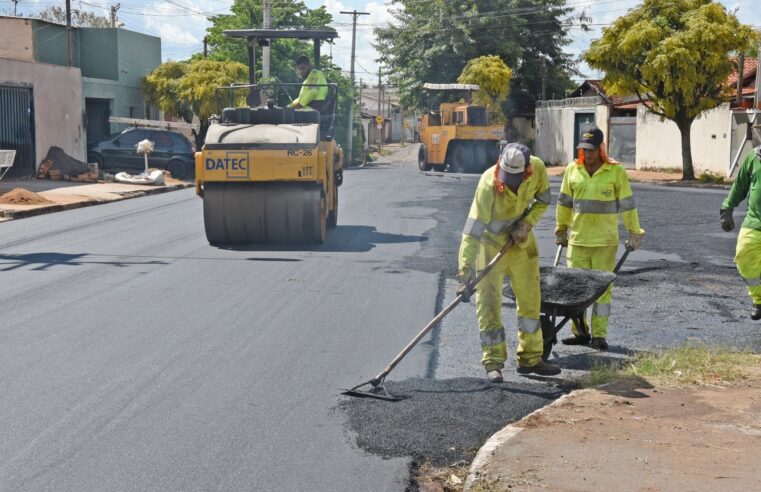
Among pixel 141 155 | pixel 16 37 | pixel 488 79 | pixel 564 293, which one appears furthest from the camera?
pixel 488 79

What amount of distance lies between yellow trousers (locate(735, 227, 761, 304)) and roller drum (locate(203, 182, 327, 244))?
6.13 m

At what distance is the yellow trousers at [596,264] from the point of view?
8016 mm

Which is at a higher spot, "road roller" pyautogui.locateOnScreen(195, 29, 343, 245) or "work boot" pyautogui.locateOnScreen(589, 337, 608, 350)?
"road roller" pyautogui.locateOnScreen(195, 29, 343, 245)

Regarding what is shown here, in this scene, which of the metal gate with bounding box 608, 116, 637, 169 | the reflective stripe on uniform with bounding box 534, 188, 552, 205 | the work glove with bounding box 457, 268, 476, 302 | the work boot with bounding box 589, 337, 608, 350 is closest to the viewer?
the work glove with bounding box 457, 268, 476, 302

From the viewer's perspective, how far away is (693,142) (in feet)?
121

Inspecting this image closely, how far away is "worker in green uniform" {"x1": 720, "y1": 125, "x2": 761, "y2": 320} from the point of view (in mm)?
8734

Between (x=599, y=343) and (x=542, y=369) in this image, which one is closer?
(x=542, y=369)

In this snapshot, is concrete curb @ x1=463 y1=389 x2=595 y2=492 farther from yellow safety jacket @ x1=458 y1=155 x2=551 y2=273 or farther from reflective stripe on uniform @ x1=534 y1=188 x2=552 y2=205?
reflective stripe on uniform @ x1=534 y1=188 x2=552 y2=205

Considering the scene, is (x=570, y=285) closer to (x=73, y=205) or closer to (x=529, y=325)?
(x=529, y=325)

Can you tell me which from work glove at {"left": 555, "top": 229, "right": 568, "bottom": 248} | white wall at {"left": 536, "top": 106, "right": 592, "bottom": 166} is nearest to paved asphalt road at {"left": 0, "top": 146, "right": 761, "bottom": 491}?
work glove at {"left": 555, "top": 229, "right": 568, "bottom": 248}

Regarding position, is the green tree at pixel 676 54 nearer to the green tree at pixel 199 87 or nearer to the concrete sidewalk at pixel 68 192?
the concrete sidewalk at pixel 68 192

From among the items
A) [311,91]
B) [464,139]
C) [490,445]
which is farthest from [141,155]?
[490,445]

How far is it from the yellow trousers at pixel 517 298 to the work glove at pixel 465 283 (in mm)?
184

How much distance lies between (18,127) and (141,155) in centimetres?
351
